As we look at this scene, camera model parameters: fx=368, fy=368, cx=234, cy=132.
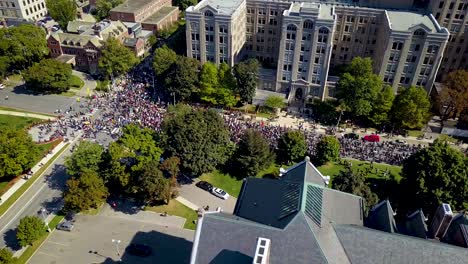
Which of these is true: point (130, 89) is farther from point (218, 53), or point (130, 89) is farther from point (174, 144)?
point (174, 144)

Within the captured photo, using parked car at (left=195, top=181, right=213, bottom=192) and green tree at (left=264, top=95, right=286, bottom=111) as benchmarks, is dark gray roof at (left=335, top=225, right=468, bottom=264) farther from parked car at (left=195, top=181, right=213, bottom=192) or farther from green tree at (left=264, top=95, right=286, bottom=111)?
green tree at (left=264, top=95, right=286, bottom=111)

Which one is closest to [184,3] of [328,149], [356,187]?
[328,149]

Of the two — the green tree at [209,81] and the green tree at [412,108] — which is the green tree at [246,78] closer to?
the green tree at [209,81]

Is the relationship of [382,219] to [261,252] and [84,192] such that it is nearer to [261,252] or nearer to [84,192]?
[261,252]

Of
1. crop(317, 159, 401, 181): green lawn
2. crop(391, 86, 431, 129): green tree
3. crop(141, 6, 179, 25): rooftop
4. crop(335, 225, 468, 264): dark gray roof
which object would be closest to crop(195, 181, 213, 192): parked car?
crop(317, 159, 401, 181): green lawn

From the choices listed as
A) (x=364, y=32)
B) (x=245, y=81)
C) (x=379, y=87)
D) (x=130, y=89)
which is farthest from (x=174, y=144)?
(x=364, y=32)

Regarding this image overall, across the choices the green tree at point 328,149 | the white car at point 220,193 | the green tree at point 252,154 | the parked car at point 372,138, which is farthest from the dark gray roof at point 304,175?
the parked car at point 372,138
